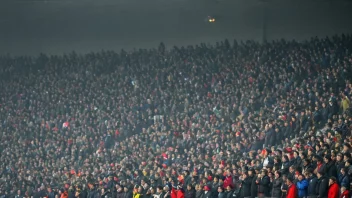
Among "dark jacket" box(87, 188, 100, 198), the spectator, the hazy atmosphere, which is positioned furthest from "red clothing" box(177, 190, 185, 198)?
the hazy atmosphere

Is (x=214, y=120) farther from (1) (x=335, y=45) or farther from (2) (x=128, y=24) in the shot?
(2) (x=128, y=24)

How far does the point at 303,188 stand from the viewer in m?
20.9

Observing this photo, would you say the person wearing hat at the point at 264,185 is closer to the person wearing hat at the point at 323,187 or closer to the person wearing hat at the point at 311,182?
the person wearing hat at the point at 311,182

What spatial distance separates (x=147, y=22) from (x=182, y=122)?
490 inches

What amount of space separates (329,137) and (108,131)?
16.4 meters

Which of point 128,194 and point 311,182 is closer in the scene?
point 311,182

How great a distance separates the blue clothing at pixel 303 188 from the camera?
20831mm

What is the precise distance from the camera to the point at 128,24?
4644 cm

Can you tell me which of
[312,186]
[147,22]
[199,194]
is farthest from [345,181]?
[147,22]

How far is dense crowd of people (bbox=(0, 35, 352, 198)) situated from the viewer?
2394 centimetres

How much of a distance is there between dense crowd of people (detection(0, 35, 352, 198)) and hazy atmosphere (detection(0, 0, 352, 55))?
204cm

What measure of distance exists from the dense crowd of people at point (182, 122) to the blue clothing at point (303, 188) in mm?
29

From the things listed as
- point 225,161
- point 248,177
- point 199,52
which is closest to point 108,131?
point 199,52

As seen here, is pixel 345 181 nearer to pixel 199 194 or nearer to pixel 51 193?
pixel 199 194
